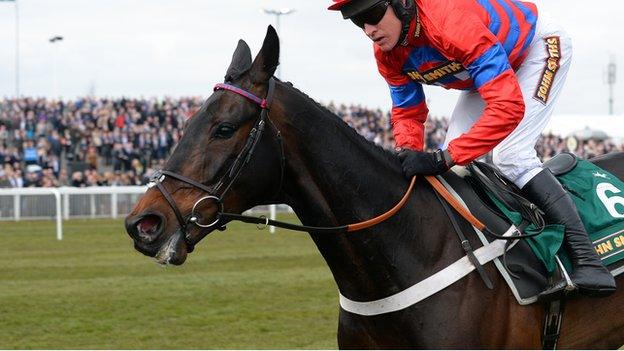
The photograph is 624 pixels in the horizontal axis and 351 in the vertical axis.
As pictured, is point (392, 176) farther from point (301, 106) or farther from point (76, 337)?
point (76, 337)

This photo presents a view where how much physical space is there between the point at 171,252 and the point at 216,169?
0.36m

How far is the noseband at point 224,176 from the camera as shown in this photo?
140 inches

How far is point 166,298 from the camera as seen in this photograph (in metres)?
10.9

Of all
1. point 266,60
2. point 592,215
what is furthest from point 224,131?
point 592,215

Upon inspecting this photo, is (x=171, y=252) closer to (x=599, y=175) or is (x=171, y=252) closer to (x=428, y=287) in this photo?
(x=428, y=287)

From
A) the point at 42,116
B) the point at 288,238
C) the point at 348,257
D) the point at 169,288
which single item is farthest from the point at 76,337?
the point at 42,116

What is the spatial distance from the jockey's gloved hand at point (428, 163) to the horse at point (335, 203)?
0.06m

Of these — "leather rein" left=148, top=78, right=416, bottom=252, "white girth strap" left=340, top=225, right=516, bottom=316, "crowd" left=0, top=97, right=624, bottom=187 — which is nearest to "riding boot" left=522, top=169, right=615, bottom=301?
"white girth strap" left=340, top=225, right=516, bottom=316

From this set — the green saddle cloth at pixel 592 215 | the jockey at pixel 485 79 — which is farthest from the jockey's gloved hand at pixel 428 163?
the green saddle cloth at pixel 592 215

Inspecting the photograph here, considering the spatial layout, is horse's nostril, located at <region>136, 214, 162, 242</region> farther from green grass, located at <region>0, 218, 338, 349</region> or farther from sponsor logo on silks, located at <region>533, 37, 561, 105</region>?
green grass, located at <region>0, 218, 338, 349</region>

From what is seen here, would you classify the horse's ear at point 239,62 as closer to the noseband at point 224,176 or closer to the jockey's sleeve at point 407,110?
the noseband at point 224,176

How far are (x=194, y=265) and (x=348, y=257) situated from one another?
35.3 ft

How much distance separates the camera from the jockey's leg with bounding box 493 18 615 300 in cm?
404

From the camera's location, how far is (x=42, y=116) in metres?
29.2
